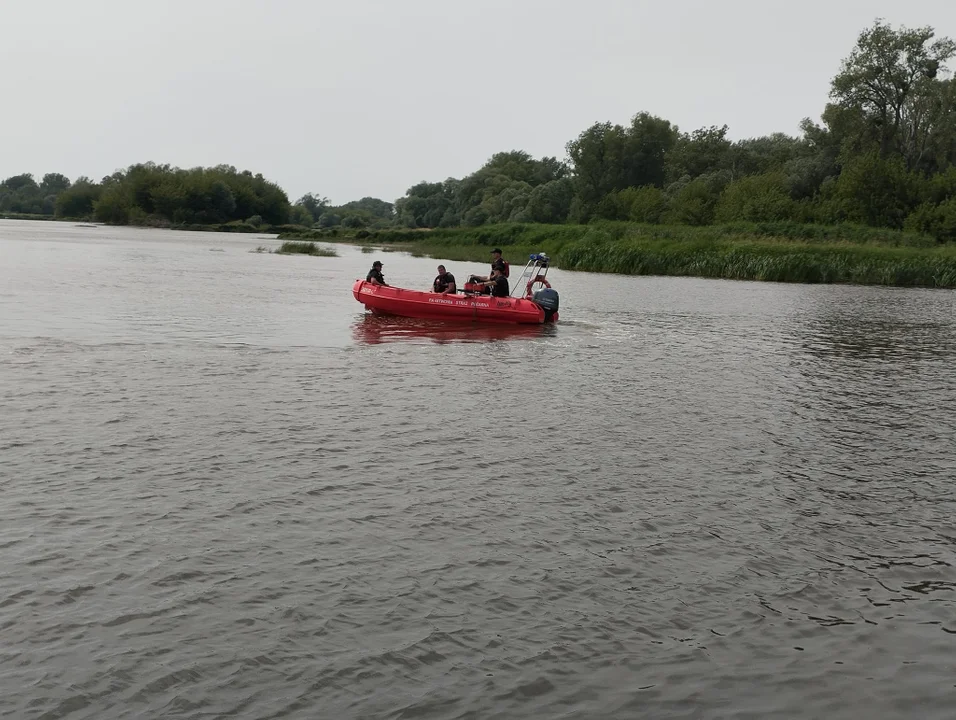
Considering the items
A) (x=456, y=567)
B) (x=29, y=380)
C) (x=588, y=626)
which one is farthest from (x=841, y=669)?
(x=29, y=380)

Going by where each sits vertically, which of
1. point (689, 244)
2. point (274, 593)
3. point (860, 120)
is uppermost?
point (860, 120)

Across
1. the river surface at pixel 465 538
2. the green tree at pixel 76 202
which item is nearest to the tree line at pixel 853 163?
the river surface at pixel 465 538

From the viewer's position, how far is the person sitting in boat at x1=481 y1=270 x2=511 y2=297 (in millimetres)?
25250

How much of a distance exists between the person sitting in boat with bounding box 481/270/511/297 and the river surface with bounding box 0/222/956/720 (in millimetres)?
6848

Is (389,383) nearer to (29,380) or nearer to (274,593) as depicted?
(29,380)

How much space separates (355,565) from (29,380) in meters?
9.55

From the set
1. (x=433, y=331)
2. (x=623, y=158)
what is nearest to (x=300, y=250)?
(x=433, y=331)

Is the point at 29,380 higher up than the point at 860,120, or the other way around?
the point at 860,120

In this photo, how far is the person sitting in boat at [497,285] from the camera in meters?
25.2

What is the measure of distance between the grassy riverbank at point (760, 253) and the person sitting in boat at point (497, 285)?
25.5 metres

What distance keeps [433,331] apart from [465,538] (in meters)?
15.4

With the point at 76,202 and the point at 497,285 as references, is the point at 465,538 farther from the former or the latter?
the point at 76,202

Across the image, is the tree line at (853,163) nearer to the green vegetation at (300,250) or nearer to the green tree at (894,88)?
the green tree at (894,88)

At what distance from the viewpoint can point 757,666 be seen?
6.34m
